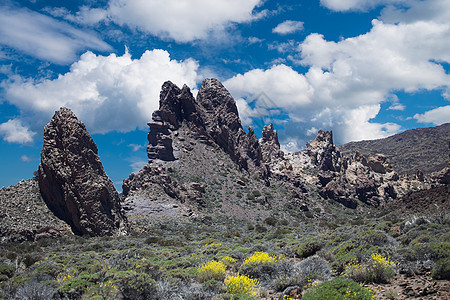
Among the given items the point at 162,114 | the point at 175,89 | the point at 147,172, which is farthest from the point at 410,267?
the point at 175,89

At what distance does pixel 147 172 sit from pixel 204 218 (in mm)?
13890

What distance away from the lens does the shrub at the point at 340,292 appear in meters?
5.91

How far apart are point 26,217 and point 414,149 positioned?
419 ft

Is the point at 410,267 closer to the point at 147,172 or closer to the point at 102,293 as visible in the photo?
the point at 102,293

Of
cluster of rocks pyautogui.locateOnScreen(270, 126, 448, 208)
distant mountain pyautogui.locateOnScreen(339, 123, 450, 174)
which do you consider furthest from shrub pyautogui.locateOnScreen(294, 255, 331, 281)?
distant mountain pyautogui.locateOnScreen(339, 123, 450, 174)

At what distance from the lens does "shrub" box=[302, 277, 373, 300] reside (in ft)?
19.4

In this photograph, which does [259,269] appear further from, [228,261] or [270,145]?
[270,145]

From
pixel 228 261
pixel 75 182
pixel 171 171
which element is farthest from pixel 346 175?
pixel 228 261

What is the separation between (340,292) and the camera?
19.9ft

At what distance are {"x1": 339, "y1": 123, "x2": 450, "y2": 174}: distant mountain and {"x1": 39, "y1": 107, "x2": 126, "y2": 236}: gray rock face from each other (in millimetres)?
87145

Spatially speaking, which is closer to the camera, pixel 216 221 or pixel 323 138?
pixel 216 221

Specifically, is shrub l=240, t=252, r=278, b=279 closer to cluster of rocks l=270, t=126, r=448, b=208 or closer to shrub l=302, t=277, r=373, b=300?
shrub l=302, t=277, r=373, b=300

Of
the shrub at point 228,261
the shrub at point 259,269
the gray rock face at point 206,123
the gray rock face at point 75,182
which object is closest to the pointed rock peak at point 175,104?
the gray rock face at point 206,123

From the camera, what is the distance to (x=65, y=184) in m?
29.8
